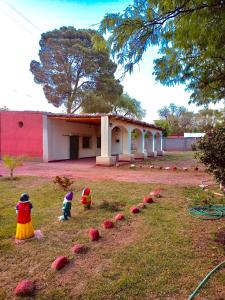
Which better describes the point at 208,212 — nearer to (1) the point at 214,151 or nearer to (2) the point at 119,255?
(1) the point at 214,151

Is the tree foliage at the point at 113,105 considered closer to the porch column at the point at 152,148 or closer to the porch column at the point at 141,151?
the porch column at the point at 152,148

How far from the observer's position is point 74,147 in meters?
20.0

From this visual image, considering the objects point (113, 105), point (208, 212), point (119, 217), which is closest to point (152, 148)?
point (113, 105)

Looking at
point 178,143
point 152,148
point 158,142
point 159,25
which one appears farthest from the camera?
point 178,143

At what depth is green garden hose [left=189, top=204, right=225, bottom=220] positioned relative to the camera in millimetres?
4980

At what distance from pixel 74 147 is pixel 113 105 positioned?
14.3 m

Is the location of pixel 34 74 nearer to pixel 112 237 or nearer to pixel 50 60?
pixel 50 60

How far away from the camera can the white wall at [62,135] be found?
17.5m

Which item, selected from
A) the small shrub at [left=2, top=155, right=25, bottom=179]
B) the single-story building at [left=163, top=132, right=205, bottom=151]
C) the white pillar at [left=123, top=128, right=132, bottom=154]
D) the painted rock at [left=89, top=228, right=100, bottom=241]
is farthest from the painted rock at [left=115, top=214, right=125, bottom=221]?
the single-story building at [left=163, top=132, right=205, bottom=151]

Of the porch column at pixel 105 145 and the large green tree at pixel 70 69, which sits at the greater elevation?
the large green tree at pixel 70 69

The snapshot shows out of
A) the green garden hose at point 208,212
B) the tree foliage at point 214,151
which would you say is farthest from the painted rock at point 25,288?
the green garden hose at point 208,212

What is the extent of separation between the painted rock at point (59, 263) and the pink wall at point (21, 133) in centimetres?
1491

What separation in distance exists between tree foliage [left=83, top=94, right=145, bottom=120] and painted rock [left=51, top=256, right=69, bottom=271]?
2630 cm

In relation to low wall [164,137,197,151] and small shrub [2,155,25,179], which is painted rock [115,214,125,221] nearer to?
small shrub [2,155,25,179]
